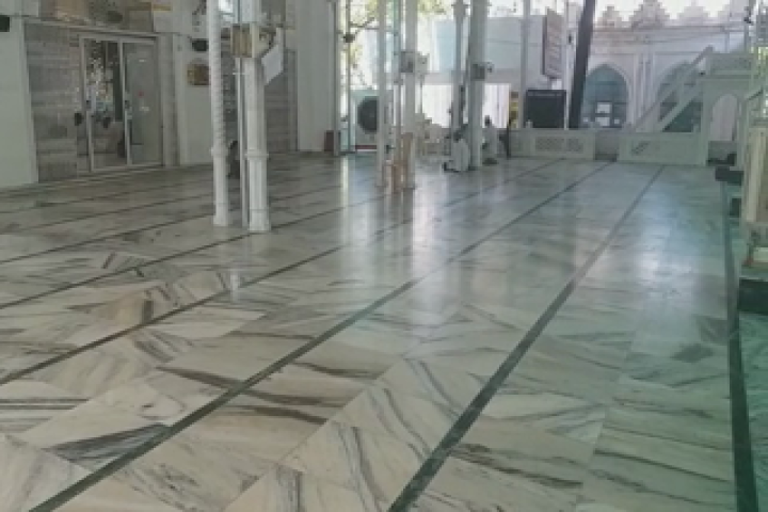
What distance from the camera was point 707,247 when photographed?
216 inches

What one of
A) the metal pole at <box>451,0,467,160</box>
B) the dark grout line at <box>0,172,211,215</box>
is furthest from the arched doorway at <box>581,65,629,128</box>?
the dark grout line at <box>0,172,211,215</box>

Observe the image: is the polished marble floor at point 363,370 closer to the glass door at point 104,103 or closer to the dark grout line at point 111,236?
the dark grout line at point 111,236

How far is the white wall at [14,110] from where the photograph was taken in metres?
8.44

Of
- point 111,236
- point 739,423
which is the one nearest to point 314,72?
point 111,236

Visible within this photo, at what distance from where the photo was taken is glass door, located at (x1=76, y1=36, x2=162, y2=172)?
34.2ft

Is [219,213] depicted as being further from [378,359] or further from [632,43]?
[632,43]

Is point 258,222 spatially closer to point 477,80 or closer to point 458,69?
point 458,69

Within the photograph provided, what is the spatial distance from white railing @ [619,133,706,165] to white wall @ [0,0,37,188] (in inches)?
421

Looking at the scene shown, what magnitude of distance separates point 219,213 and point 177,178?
165 inches

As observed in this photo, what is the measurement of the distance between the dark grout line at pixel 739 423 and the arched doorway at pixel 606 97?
21570mm

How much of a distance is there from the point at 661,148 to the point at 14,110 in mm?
11234

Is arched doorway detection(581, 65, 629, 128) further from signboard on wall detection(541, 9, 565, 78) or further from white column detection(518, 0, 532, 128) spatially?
white column detection(518, 0, 532, 128)

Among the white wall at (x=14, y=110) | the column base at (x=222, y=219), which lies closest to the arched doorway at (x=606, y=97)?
the white wall at (x=14, y=110)

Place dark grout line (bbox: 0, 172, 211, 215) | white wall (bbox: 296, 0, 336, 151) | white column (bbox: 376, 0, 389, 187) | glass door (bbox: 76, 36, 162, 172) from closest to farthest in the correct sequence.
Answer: dark grout line (bbox: 0, 172, 211, 215)
white column (bbox: 376, 0, 389, 187)
glass door (bbox: 76, 36, 162, 172)
white wall (bbox: 296, 0, 336, 151)
